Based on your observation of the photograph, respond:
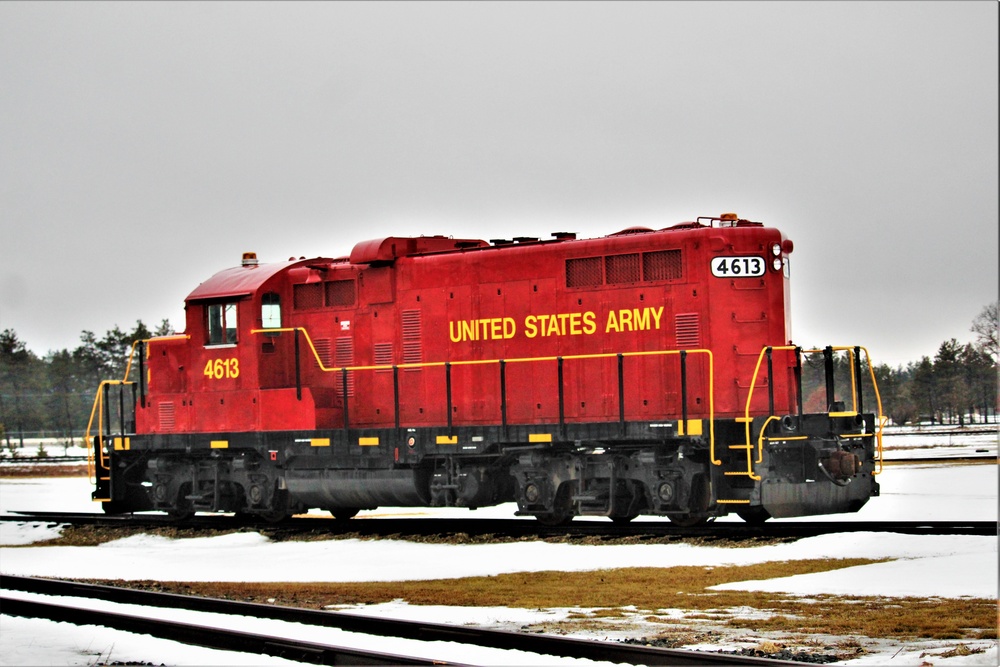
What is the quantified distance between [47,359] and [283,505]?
1164 inches

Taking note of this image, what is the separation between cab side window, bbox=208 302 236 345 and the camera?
59.9ft

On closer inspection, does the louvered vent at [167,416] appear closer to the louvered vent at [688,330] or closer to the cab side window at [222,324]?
the cab side window at [222,324]

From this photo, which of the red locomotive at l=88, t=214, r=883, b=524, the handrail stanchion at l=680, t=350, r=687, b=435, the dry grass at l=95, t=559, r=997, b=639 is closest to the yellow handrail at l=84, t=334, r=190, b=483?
the red locomotive at l=88, t=214, r=883, b=524

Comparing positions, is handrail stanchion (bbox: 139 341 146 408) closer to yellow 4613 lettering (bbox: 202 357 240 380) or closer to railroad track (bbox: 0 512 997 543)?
yellow 4613 lettering (bbox: 202 357 240 380)

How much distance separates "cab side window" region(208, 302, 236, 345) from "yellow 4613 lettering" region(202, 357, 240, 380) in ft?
0.92

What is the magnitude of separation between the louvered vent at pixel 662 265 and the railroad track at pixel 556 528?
10.2ft

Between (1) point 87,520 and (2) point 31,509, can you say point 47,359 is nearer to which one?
(2) point 31,509

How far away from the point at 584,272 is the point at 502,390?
73.9 inches

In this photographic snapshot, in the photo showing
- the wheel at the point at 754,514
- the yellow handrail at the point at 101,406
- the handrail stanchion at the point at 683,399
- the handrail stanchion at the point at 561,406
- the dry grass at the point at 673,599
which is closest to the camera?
the dry grass at the point at 673,599

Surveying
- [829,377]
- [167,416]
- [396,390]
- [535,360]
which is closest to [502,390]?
[535,360]

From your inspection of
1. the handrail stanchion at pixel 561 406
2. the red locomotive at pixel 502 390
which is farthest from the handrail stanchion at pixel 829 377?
the handrail stanchion at pixel 561 406

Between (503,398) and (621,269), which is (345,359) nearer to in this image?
(503,398)

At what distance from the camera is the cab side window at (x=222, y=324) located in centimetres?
1825

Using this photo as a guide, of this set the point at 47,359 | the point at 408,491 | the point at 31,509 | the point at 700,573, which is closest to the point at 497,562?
the point at 700,573
